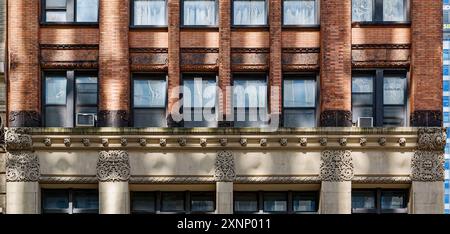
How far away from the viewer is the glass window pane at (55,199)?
2267cm

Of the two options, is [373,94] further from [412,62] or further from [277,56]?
[277,56]

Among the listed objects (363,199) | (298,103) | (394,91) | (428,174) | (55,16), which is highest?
(55,16)

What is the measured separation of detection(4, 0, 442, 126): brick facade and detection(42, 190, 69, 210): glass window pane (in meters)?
2.18

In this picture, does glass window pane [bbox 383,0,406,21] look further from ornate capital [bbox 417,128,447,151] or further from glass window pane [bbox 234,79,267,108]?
glass window pane [bbox 234,79,267,108]

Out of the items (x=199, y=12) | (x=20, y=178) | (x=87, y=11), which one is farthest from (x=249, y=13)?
(x=20, y=178)

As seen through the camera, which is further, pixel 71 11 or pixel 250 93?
pixel 71 11

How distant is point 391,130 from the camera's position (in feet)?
71.9

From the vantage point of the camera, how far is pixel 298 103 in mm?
22750

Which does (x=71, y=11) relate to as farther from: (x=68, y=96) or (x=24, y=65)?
(x=68, y=96)

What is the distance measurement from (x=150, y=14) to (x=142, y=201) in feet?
18.3

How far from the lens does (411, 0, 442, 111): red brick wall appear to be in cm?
2219

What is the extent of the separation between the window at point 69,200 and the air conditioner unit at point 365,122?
797 centimetres
